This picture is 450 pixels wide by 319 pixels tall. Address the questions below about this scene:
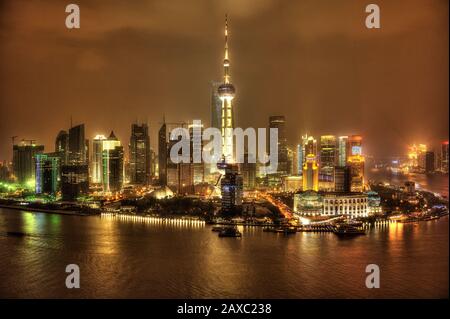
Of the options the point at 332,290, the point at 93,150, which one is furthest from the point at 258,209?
the point at 93,150

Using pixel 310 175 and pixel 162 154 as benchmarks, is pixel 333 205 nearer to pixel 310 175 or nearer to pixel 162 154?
pixel 310 175

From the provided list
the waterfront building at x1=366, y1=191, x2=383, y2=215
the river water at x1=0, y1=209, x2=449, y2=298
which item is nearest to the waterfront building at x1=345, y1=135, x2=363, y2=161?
the waterfront building at x1=366, y1=191, x2=383, y2=215

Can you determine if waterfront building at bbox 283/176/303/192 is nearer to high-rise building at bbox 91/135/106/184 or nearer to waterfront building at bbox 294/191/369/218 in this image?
waterfront building at bbox 294/191/369/218

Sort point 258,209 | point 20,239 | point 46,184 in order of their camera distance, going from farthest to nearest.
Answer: point 46,184 → point 258,209 → point 20,239

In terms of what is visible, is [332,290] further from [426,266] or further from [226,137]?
[226,137]

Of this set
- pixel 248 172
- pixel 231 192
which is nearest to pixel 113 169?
pixel 248 172

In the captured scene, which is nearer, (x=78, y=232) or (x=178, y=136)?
(x=78, y=232)

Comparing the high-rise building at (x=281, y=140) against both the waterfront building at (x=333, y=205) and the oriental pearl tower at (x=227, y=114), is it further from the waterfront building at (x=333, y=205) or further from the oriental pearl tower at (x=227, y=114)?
the waterfront building at (x=333, y=205)

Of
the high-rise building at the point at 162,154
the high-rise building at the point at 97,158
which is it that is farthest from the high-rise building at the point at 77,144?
the high-rise building at the point at 162,154
